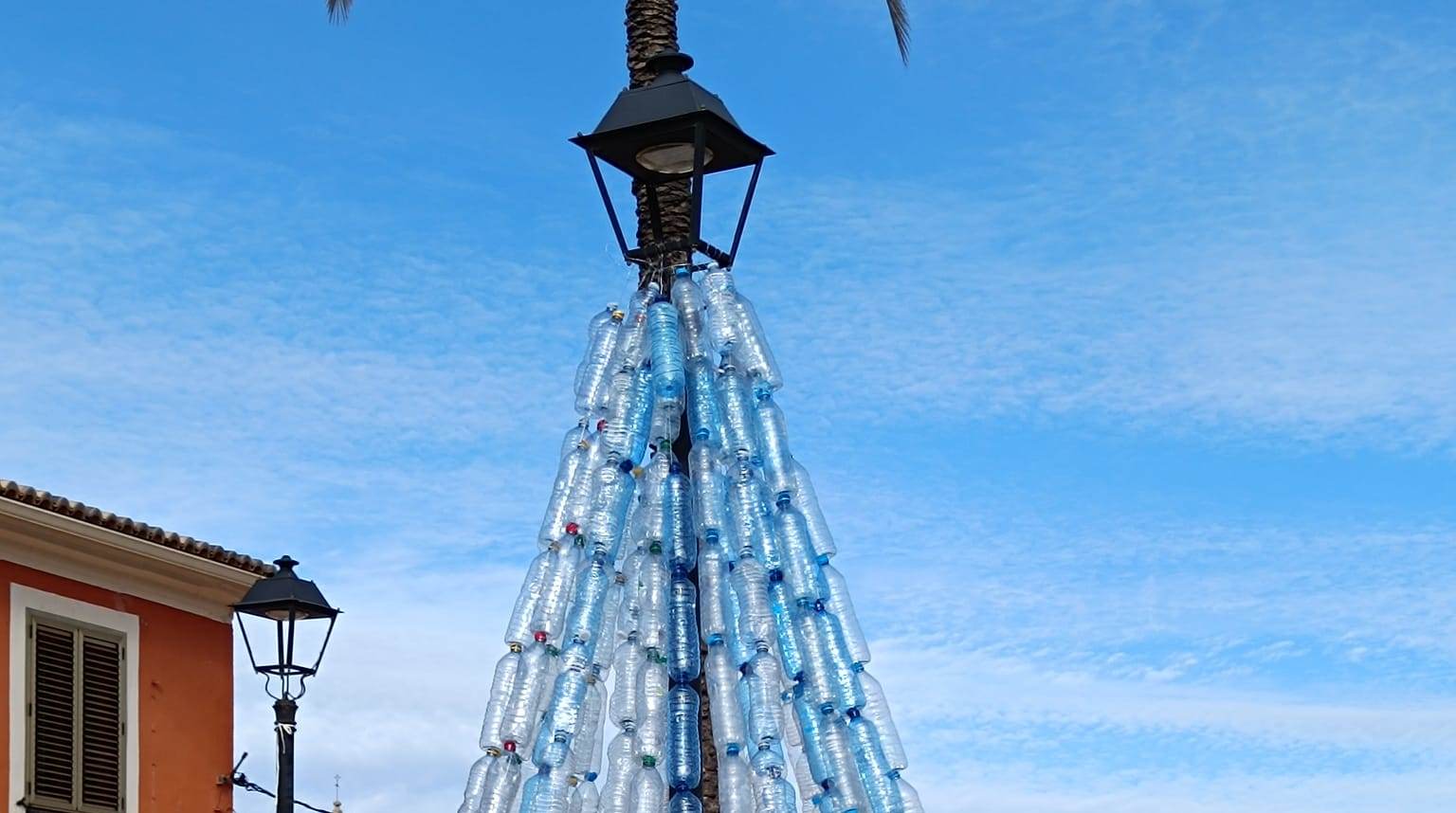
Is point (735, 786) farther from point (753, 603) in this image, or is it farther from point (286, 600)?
point (286, 600)

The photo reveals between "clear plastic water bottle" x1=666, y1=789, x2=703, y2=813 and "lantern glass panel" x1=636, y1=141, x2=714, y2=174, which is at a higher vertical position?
"lantern glass panel" x1=636, y1=141, x2=714, y2=174

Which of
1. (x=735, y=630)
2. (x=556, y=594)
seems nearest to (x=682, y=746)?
(x=735, y=630)

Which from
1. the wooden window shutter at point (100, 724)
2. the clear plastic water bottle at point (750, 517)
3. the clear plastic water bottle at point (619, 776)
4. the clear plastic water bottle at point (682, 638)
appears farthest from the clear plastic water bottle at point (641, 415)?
the wooden window shutter at point (100, 724)

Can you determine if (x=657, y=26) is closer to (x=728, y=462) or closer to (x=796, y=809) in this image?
(x=728, y=462)

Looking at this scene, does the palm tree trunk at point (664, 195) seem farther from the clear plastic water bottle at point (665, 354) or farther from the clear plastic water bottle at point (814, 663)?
the clear plastic water bottle at point (814, 663)

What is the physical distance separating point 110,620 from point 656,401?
587cm

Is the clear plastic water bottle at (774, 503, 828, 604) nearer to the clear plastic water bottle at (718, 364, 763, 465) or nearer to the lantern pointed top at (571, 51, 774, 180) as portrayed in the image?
the clear plastic water bottle at (718, 364, 763, 465)

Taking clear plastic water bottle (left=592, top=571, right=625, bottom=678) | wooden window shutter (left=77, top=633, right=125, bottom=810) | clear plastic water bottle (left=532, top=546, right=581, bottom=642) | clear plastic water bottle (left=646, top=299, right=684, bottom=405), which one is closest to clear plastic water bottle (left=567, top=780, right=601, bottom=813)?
clear plastic water bottle (left=592, top=571, right=625, bottom=678)

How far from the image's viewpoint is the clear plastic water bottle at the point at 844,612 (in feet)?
32.6

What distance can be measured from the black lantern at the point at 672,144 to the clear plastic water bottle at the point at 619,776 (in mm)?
2446

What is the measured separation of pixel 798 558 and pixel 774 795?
1.15m

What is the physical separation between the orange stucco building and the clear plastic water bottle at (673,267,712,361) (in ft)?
16.6

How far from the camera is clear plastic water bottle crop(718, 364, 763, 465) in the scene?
1022cm

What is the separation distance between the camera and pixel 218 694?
15.6 metres
